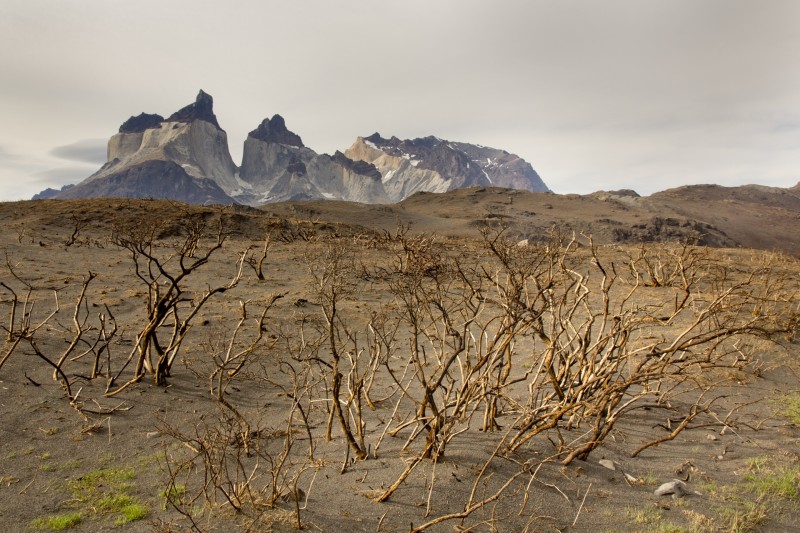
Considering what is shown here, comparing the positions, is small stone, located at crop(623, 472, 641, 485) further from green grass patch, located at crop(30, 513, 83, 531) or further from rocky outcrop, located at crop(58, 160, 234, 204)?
rocky outcrop, located at crop(58, 160, 234, 204)

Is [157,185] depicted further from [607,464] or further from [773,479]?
[773,479]

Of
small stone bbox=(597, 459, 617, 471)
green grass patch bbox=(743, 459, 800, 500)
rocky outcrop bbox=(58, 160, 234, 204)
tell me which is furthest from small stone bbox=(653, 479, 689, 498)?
rocky outcrop bbox=(58, 160, 234, 204)

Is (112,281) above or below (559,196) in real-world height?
below

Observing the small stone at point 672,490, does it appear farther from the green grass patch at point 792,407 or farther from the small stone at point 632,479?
the green grass patch at point 792,407

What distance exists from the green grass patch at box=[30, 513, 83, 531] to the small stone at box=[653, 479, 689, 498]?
5155 millimetres

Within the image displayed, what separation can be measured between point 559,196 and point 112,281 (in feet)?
241

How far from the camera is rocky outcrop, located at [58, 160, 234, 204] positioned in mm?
172000

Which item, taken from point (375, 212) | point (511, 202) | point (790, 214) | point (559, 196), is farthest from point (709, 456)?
point (790, 214)

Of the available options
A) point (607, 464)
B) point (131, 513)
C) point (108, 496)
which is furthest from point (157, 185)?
point (607, 464)

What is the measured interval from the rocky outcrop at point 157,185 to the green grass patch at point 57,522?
181 metres

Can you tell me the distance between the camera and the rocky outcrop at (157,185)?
17200 cm

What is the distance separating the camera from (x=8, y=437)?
529cm

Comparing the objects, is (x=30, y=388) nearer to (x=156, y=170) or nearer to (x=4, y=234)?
(x=4, y=234)

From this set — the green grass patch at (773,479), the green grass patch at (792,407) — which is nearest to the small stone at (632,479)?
the green grass patch at (773,479)
